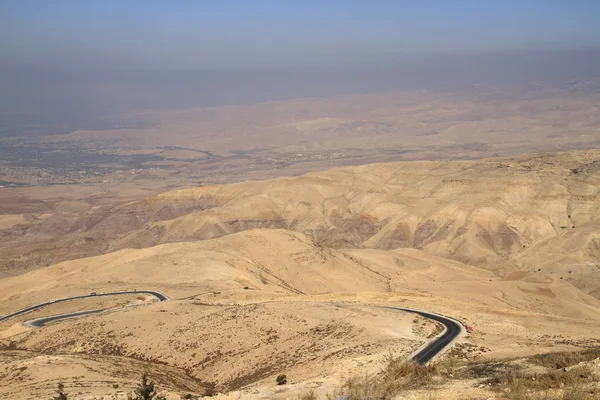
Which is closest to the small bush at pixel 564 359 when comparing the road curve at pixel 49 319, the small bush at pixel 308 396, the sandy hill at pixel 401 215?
the small bush at pixel 308 396

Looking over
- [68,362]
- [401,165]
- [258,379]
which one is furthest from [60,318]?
[401,165]

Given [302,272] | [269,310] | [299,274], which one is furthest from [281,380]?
[302,272]

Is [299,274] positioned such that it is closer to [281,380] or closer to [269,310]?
[269,310]

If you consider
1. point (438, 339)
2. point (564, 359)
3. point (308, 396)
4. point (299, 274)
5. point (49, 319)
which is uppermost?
point (564, 359)

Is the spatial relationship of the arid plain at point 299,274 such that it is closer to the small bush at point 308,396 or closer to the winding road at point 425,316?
the winding road at point 425,316

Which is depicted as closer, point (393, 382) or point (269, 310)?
point (393, 382)

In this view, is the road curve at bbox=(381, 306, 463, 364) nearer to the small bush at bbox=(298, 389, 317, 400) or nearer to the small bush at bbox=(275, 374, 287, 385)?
the small bush at bbox=(275, 374, 287, 385)

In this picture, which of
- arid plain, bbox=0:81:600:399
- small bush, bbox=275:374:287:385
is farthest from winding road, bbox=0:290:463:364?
small bush, bbox=275:374:287:385

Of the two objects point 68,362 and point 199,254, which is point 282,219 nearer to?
point 199,254
